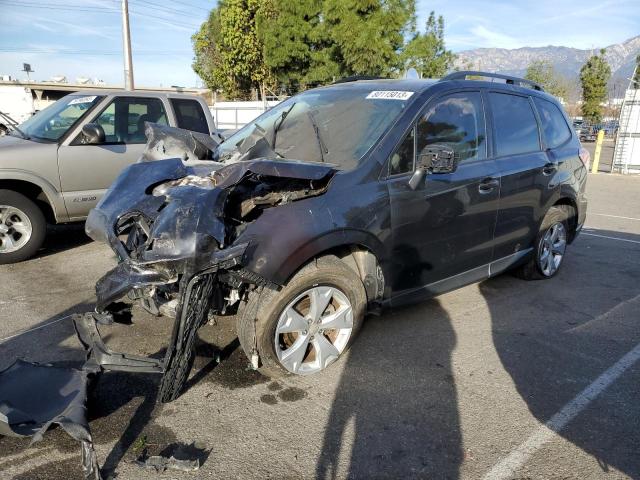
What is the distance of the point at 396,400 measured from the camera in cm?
302

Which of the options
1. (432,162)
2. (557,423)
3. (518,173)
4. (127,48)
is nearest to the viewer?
(557,423)

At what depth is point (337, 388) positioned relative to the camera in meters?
3.13

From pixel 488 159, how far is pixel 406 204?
3.72 feet

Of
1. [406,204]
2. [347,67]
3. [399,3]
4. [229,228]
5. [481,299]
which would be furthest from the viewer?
[347,67]

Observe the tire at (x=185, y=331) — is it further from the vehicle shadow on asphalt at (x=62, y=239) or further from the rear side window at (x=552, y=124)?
the vehicle shadow on asphalt at (x=62, y=239)

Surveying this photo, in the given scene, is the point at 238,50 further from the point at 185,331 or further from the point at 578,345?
the point at 185,331

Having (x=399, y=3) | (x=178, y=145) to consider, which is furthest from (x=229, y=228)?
(x=399, y=3)

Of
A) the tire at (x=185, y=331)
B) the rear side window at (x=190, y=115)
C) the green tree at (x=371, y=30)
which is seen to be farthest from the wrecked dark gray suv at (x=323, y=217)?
the green tree at (x=371, y=30)

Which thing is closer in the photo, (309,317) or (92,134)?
(309,317)

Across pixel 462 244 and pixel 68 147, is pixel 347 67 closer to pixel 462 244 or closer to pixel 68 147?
pixel 68 147

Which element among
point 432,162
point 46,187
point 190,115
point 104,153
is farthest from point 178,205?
point 190,115

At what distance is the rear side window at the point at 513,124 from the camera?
167 inches

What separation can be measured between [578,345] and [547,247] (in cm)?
158

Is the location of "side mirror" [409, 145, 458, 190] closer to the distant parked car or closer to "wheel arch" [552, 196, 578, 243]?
"wheel arch" [552, 196, 578, 243]
